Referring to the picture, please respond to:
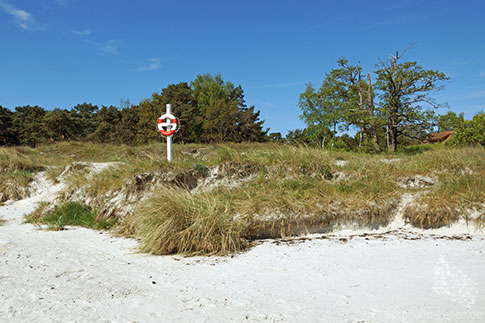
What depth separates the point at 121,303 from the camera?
307 centimetres

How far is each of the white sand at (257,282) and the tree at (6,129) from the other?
139 feet

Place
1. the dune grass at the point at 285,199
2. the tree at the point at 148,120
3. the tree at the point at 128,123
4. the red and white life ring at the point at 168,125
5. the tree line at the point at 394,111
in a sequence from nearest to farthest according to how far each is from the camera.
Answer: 1. the dune grass at the point at 285,199
2. the red and white life ring at the point at 168,125
3. the tree line at the point at 394,111
4. the tree at the point at 148,120
5. the tree at the point at 128,123

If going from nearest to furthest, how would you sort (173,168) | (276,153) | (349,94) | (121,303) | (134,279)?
1. (121,303)
2. (134,279)
3. (173,168)
4. (276,153)
5. (349,94)

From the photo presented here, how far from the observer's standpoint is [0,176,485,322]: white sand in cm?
285

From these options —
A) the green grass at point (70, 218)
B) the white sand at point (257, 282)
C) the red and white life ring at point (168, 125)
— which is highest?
the red and white life ring at point (168, 125)

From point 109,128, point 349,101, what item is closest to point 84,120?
point 109,128

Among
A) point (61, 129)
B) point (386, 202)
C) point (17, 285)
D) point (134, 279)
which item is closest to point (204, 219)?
point (134, 279)

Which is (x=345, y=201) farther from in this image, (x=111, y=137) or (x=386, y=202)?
(x=111, y=137)

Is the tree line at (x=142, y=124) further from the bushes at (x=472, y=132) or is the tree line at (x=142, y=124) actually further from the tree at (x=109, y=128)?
the bushes at (x=472, y=132)

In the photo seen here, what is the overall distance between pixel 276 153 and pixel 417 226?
11.8 ft

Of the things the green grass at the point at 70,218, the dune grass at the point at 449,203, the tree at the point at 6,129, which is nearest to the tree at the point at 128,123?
the tree at the point at 6,129

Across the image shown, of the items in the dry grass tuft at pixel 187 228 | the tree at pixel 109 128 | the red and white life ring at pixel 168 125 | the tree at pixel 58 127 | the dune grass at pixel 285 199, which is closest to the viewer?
the dry grass tuft at pixel 187 228

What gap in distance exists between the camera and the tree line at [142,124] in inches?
1236

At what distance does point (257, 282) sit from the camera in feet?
12.0
